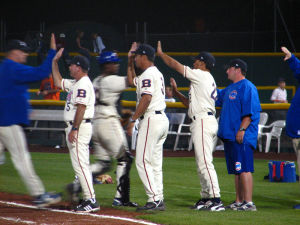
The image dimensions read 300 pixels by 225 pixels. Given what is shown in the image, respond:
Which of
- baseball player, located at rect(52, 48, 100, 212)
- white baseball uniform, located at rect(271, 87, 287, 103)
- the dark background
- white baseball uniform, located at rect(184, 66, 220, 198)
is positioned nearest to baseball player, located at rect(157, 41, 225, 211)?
white baseball uniform, located at rect(184, 66, 220, 198)

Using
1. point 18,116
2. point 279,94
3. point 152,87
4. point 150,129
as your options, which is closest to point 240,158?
point 150,129

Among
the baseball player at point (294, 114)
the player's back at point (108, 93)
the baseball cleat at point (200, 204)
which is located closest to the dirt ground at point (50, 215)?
the baseball cleat at point (200, 204)

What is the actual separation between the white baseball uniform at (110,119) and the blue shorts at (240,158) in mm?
1330

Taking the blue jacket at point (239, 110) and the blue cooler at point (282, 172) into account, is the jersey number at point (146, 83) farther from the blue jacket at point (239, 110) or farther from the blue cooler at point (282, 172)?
the blue cooler at point (282, 172)

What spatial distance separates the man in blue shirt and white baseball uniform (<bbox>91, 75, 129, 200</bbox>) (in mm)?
1277

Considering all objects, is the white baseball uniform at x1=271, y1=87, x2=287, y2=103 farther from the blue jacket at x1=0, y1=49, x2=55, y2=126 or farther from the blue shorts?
the blue jacket at x1=0, y1=49, x2=55, y2=126

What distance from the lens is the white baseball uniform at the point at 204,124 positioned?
7.10 metres

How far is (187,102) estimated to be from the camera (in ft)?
25.1

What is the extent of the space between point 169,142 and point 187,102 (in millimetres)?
9907

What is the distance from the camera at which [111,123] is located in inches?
283

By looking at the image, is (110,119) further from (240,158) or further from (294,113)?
(294,113)

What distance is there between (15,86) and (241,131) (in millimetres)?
2757

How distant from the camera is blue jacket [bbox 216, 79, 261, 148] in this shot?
23.5 feet

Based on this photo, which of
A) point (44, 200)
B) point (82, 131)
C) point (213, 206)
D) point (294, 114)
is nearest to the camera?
point (44, 200)
